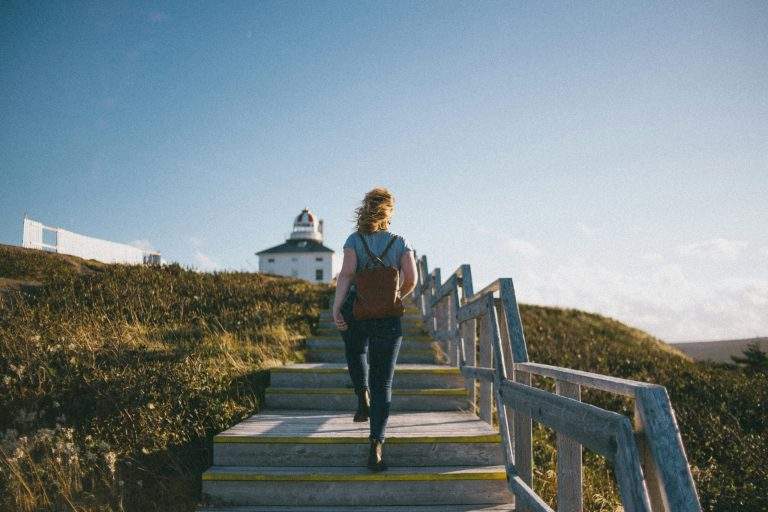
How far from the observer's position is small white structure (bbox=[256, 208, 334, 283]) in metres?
50.9

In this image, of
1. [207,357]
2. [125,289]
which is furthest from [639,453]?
[125,289]

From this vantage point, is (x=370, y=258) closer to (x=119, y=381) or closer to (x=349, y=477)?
(x=349, y=477)

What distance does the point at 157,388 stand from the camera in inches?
217

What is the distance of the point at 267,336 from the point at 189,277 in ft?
14.0

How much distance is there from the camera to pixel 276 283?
12.6 m

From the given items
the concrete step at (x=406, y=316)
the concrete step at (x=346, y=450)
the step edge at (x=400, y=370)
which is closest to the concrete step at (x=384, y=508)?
the concrete step at (x=346, y=450)

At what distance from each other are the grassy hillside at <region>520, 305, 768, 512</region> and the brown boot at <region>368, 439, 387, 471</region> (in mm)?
1701

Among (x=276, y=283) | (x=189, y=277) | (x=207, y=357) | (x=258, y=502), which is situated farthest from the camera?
(x=276, y=283)

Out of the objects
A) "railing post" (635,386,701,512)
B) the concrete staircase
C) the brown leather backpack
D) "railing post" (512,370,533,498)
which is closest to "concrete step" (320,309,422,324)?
the concrete staircase

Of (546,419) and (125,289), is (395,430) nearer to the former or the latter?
(546,419)

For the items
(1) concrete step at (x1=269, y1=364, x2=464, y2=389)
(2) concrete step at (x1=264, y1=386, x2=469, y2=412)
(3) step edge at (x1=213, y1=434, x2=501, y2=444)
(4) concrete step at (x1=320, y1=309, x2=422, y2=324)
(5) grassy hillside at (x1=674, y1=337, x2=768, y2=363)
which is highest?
(4) concrete step at (x1=320, y1=309, x2=422, y2=324)

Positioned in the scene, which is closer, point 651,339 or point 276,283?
point 276,283

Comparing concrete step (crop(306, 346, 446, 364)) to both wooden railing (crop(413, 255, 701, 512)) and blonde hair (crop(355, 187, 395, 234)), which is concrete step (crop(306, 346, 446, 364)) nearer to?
wooden railing (crop(413, 255, 701, 512))

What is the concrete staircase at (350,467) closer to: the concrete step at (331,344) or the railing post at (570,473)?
the railing post at (570,473)
